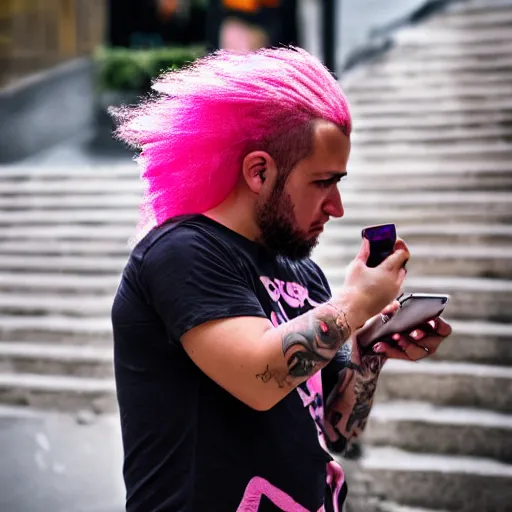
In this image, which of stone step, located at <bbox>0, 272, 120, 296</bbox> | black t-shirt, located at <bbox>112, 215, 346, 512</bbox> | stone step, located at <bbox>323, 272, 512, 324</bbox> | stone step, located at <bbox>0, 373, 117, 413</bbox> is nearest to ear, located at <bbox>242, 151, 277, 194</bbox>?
black t-shirt, located at <bbox>112, 215, 346, 512</bbox>

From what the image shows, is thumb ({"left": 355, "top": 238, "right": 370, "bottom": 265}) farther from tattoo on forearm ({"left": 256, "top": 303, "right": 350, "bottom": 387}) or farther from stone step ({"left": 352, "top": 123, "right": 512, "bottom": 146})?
stone step ({"left": 352, "top": 123, "right": 512, "bottom": 146})

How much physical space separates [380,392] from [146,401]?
3.02 m

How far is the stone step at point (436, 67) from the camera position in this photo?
306 inches

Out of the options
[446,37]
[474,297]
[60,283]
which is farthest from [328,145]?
[446,37]

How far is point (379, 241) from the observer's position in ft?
4.83

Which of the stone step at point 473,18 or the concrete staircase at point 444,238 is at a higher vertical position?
the stone step at point 473,18

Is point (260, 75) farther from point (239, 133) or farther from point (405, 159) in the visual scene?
point (405, 159)

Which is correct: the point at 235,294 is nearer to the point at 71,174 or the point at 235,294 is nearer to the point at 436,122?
the point at 436,122

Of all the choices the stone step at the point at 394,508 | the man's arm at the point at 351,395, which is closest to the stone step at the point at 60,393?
the stone step at the point at 394,508

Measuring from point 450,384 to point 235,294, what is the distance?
3.09 metres

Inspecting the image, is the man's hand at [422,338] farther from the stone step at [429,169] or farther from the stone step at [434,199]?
the stone step at [429,169]

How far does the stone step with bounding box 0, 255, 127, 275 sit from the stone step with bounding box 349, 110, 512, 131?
2415 mm

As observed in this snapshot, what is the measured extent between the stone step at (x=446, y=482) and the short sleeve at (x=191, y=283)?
2582mm

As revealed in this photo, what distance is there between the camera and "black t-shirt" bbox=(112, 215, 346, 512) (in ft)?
4.39
